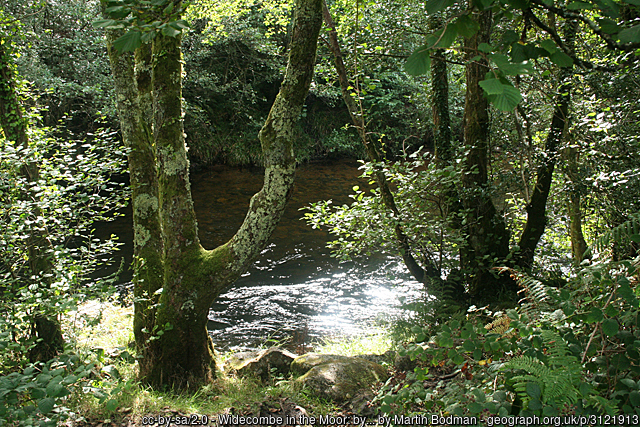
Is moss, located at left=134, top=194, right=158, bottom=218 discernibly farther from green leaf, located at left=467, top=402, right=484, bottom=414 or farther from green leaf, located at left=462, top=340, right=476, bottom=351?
green leaf, located at left=467, top=402, right=484, bottom=414

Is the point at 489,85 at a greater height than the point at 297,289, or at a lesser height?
greater

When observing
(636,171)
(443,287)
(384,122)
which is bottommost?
(443,287)

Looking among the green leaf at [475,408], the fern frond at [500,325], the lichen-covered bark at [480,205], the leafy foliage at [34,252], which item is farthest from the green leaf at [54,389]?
the lichen-covered bark at [480,205]

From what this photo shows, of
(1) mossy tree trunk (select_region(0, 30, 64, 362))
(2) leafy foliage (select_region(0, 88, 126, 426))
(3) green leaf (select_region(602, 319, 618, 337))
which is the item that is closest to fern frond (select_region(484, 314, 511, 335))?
(3) green leaf (select_region(602, 319, 618, 337))

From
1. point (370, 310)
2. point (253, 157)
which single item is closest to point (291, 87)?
point (370, 310)

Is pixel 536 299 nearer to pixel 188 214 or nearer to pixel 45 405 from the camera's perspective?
pixel 45 405

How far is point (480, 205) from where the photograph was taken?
17.1 feet

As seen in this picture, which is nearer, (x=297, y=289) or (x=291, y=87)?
(x=291, y=87)

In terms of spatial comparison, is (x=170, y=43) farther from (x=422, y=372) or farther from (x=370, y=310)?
(x=370, y=310)

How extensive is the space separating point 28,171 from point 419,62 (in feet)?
12.9

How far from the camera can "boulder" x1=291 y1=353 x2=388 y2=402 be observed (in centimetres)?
374

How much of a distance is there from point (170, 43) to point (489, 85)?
10.2ft

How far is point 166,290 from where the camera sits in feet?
12.4

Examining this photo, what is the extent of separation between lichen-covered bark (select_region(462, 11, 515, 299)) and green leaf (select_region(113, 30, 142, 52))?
4179 millimetres
